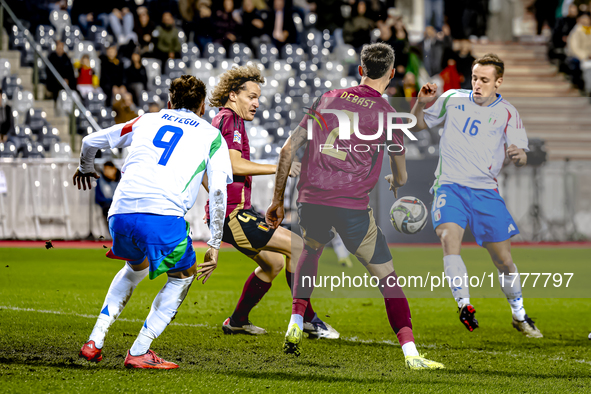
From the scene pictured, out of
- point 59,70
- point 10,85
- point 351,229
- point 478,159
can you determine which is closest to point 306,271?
point 351,229

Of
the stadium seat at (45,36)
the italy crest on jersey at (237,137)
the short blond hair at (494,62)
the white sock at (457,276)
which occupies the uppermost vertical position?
the stadium seat at (45,36)

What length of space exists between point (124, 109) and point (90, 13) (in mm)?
3742

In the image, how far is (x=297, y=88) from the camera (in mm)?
15820

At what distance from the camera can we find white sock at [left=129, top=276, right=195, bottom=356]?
445 cm

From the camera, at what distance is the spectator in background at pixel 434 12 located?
871 inches

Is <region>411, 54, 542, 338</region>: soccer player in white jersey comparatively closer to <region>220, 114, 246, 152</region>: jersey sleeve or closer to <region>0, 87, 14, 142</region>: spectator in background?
<region>220, 114, 246, 152</region>: jersey sleeve

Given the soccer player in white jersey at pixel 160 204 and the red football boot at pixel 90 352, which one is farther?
the red football boot at pixel 90 352

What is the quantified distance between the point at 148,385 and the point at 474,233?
317 cm

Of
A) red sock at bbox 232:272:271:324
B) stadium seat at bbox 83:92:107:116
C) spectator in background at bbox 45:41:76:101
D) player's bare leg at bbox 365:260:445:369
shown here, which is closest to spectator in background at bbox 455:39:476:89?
stadium seat at bbox 83:92:107:116

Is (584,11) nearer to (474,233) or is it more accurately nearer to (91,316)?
(474,233)

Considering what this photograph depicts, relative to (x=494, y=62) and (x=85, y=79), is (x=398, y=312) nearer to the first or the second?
(x=494, y=62)

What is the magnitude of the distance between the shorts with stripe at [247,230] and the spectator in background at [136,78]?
1030 centimetres

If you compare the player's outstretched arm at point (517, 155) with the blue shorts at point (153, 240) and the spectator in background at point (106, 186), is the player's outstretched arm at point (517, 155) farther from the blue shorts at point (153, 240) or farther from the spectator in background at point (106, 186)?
the spectator in background at point (106, 186)

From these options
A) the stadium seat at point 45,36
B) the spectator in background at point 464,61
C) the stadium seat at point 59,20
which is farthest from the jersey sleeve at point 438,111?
the stadium seat at point 59,20
